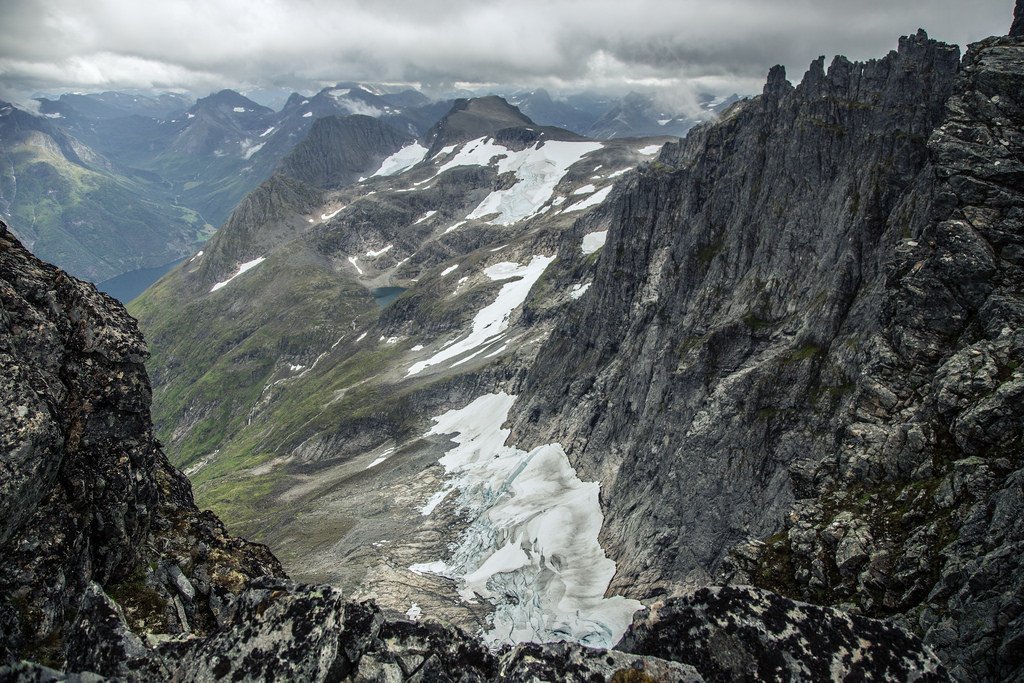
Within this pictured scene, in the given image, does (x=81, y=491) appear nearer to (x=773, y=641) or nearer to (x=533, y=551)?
(x=773, y=641)

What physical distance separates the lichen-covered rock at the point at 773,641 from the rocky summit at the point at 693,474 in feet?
0.20

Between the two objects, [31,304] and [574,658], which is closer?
[574,658]

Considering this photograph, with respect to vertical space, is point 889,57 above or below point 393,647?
above

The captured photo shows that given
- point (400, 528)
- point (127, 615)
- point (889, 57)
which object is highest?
point (889, 57)

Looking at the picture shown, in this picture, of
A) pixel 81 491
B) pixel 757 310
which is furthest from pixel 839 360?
pixel 81 491

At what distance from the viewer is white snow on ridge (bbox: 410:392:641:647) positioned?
68.5 meters

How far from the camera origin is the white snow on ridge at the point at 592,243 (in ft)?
621

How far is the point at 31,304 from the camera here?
803 inches

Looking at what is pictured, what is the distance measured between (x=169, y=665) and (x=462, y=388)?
146m

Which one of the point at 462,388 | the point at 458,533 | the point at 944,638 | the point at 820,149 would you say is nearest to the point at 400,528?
the point at 458,533

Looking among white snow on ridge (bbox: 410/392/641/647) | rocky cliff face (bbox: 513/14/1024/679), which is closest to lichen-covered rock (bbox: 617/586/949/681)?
rocky cliff face (bbox: 513/14/1024/679)

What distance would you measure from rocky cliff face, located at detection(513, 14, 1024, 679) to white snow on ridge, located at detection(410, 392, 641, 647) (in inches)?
139

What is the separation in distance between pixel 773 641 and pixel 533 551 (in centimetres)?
7301

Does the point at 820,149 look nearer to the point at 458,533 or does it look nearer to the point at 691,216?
the point at 691,216
